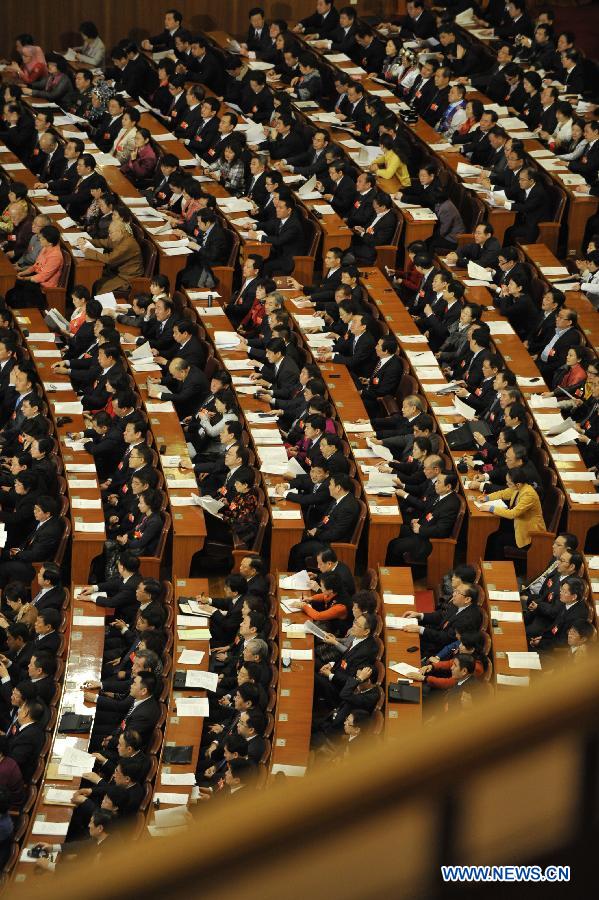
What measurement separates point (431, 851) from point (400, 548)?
Result: 7.20m

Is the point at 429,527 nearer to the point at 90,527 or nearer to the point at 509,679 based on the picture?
the point at 509,679

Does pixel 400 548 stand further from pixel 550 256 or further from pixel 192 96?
pixel 192 96

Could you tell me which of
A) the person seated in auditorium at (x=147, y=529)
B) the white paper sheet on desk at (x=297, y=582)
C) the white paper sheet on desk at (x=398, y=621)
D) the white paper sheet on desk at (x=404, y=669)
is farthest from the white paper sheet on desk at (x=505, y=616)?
the person seated in auditorium at (x=147, y=529)

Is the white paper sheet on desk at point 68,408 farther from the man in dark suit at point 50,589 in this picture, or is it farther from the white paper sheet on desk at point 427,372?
the white paper sheet on desk at point 427,372

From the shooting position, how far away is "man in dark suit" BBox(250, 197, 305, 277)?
447 inches

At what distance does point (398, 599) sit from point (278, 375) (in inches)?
99.2

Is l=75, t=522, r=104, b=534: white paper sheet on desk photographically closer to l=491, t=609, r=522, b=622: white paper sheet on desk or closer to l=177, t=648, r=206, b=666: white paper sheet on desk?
l=177, t=648, r=206, b=666: white paper sheet on desk

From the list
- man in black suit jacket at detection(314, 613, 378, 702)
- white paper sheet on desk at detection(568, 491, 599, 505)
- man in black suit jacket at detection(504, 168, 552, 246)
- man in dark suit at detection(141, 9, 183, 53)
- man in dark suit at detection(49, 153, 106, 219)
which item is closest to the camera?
man in black suit jacket at detection(314, 613, 378, 702)

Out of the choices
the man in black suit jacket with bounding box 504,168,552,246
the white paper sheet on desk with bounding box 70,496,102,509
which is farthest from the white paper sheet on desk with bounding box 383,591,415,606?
the man in black suit jacket with bounding box 504,168,552,246

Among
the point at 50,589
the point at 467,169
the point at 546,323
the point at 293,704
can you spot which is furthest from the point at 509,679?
the point at 467,169

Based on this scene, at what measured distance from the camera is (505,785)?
1.12m

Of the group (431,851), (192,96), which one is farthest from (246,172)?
(431,851)

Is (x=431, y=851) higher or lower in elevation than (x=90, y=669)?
higher

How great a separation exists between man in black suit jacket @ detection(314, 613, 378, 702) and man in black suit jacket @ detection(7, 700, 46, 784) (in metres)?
1.53
